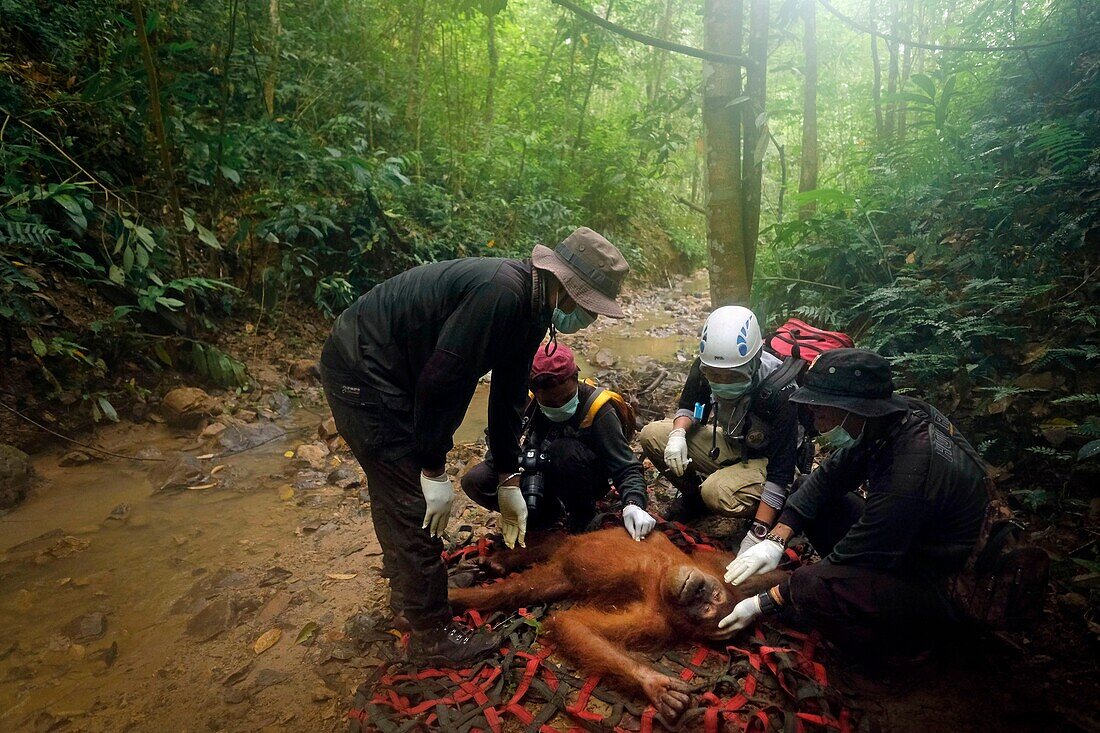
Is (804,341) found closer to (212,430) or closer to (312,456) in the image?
(312,456)

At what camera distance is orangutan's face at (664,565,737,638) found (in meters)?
3.06

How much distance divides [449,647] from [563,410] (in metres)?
1.59

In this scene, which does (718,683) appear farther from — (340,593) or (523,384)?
(340,593)

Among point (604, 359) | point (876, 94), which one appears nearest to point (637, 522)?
point (604, 359)

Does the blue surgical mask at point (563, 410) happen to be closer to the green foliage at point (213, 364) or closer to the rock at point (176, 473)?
the rock at point (176, 473)

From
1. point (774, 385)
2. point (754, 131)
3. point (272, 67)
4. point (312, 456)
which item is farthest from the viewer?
point (272, 67)

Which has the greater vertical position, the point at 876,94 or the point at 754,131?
the point at 876,94

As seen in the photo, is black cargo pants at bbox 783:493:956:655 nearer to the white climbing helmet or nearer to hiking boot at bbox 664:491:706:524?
the white climbing helmet

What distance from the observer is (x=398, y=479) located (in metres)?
2.93

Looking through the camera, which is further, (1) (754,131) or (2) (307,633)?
(1) (754,131)

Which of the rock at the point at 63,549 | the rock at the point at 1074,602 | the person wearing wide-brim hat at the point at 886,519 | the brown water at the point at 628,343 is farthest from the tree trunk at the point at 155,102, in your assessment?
the rock at the point at 1074,602

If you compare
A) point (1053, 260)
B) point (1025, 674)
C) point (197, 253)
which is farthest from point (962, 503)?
point (197, 253)

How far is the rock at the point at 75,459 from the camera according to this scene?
4.82 metres

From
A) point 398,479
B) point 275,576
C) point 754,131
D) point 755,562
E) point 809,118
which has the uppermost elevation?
point 809,118
